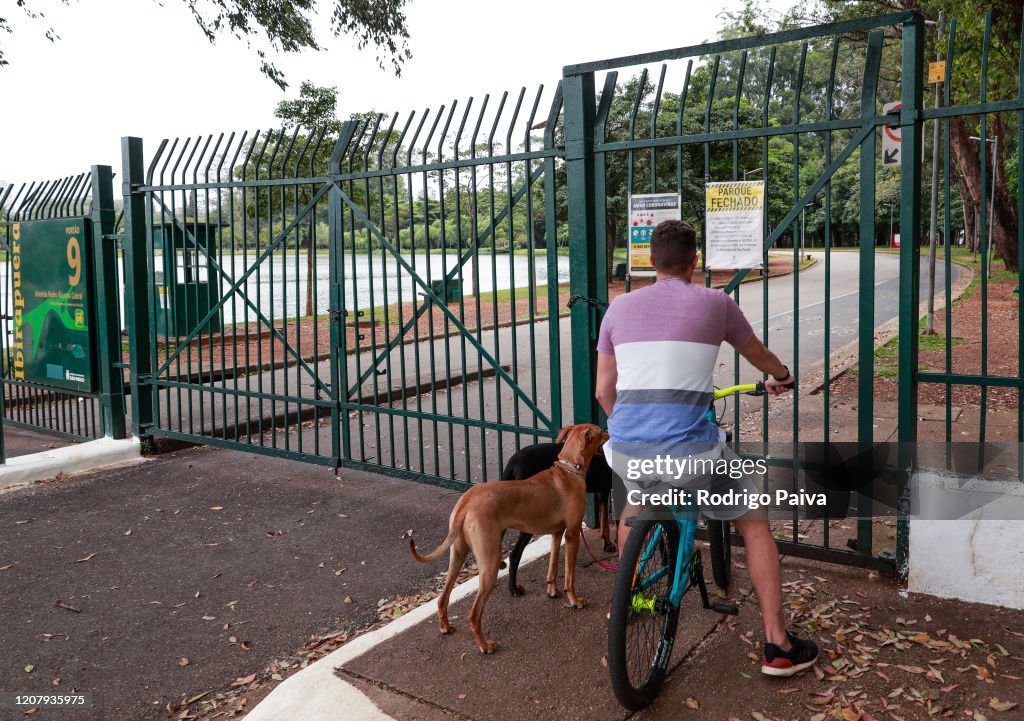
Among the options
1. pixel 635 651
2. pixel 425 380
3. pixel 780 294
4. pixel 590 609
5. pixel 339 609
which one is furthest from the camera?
pixel 780 294

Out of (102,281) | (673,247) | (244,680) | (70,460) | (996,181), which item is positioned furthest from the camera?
(996,181)

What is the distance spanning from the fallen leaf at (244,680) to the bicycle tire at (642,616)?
173 cm

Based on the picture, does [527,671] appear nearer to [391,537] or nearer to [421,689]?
[421,689]

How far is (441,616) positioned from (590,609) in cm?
77

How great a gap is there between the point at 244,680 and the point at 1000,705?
10.4ft

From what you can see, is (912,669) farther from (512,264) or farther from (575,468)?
(512,264)

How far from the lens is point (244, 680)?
408 centimetres

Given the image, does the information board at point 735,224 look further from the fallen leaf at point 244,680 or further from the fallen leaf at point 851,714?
the fallen leaf at point 244,680

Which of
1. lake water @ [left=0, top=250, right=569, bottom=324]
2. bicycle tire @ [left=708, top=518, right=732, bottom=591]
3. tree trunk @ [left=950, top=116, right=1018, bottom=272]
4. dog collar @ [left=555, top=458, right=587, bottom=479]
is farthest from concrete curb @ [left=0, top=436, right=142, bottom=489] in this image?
tree trunk @ [left=950, top=116, right=1018, bottom=272]

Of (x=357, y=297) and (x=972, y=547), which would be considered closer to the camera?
(x=972, y=547)

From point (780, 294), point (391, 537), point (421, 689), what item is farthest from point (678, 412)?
point (780, 294)

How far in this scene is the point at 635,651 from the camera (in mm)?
3469

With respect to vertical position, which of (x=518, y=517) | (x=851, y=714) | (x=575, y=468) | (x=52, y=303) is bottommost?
(x=851, y=714)

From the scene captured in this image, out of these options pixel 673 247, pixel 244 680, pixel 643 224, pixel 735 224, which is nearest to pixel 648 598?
pixel 673 247
